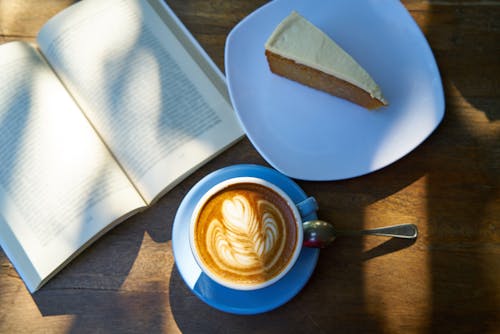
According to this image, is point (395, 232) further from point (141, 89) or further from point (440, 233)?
point (141, 89)

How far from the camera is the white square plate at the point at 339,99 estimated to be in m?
1.09

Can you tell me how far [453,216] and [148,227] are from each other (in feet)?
2.37

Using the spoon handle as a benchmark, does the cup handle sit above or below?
above

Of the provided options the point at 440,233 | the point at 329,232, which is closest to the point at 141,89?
the point at 329,232

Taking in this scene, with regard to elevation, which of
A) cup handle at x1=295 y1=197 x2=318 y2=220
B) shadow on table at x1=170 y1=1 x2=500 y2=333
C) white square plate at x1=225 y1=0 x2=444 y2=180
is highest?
white square plate at x1=225 y1=0 x2=444 y2=180

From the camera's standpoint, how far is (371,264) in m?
1.09

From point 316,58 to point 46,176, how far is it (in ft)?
2.27

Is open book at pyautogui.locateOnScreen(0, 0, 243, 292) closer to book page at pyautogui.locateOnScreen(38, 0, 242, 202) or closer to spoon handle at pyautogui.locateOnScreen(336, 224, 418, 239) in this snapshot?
book page at pyautogui.locateOnScreen(38, 0, 242, 202)

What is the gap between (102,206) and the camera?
1077mm

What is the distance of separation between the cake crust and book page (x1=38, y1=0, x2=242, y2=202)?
0.15 metres

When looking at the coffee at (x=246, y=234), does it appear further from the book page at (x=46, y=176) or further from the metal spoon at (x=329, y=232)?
the book page at (x=46, y=176)

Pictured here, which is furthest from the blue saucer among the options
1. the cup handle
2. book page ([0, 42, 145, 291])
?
book page ([0, 42, 145, 291])

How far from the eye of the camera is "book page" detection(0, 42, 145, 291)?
3.49 feet

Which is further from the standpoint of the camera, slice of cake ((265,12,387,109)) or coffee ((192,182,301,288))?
slice of cake ((265,12,387,109))
